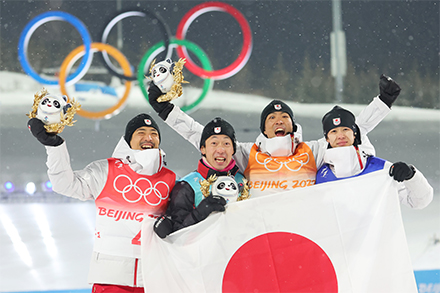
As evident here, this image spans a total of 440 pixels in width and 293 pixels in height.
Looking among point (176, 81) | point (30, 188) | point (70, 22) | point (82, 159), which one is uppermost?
point (70, 22)

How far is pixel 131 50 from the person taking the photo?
965 cm

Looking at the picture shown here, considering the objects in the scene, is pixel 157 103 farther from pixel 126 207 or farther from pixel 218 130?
pixel 126 207

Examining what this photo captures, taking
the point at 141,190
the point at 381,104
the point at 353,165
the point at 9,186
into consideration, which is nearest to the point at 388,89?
the point at 381,104

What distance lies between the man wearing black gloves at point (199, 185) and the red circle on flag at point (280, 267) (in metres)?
0.26

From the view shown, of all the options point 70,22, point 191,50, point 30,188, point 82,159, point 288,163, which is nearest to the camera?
point 288,163

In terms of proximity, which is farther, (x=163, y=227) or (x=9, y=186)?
(x=9, y=186)

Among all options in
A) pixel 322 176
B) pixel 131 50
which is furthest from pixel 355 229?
pixel 131 50

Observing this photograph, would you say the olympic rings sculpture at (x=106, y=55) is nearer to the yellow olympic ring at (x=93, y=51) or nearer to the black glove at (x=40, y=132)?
the yellow olympic ring at (x=93, y=51)

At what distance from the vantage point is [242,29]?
9.64m

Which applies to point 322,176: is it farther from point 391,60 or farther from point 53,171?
point 391,60

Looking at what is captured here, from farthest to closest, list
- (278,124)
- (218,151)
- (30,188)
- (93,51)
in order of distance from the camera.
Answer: (93,51) → (30,188) → (278,124) → (218,151)

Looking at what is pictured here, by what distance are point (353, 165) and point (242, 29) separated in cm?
795

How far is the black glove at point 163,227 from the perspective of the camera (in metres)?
1.97

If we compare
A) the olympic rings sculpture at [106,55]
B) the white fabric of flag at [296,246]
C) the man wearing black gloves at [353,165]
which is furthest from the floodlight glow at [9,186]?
the man wearing black gloves at [353,165]
